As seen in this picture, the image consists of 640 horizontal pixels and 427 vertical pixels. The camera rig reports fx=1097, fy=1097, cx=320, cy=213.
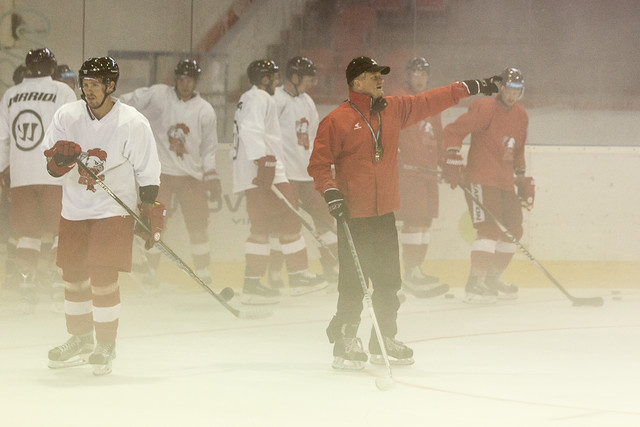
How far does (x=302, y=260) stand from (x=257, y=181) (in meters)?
0.60

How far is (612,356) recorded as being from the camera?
14.4 feet

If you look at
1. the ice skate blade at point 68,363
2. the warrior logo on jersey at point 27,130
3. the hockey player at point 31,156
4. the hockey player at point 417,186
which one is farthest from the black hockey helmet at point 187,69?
the ice skate blade at point 68,363

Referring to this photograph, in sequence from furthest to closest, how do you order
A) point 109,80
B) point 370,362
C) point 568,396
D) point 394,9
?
1. point 394,9
2. point 370,362
3. point 109,80
4. point 568,396

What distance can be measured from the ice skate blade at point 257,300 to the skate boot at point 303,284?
0.24 m

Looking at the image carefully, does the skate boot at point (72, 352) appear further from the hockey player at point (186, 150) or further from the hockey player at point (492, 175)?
the hockey player at point (492, 175)

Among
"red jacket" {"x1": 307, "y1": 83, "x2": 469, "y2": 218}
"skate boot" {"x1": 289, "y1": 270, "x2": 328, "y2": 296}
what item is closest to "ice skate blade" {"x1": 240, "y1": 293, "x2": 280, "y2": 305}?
"skate boot" {"x1": 289, "y1": 270, "x2": 328, "y2": 296}

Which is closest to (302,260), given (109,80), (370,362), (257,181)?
(257,181)

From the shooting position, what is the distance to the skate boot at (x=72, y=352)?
406cm

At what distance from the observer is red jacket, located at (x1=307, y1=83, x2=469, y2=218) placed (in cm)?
404

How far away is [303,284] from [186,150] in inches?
41.5

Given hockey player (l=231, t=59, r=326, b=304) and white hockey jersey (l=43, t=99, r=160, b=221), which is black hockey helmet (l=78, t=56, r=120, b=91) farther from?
hockey player (l=231, t=59, r=326, b=304)

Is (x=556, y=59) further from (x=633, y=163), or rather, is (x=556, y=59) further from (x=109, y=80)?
(x=109, y=80)

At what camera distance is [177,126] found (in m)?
6.42

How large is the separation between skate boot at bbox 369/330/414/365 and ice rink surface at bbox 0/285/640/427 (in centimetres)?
5
